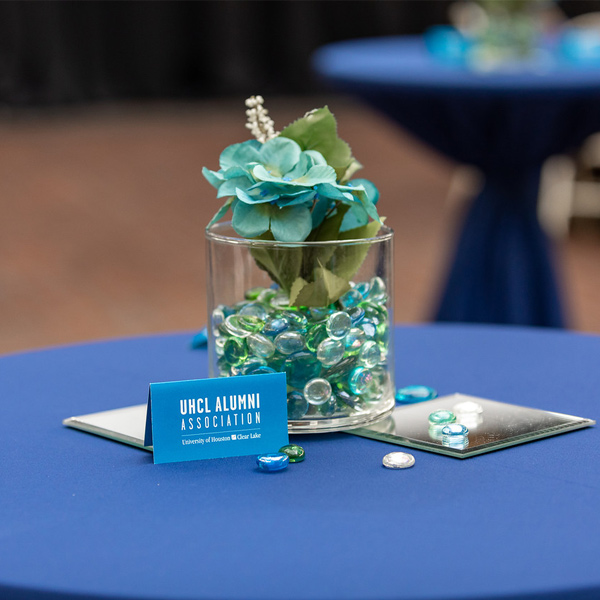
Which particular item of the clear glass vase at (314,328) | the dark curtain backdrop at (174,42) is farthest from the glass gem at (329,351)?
the dark curtain backdrop at (174,42)

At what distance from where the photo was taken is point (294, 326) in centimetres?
85

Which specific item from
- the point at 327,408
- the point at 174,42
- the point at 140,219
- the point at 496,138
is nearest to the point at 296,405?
the point at 327,408

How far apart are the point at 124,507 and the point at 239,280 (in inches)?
10.0

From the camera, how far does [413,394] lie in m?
0.97

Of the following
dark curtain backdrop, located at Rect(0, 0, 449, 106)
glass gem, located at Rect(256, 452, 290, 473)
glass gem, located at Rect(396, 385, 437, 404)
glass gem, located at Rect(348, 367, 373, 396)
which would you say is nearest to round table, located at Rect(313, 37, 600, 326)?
glass gem, located at Rect(396, 385, 437, 404)

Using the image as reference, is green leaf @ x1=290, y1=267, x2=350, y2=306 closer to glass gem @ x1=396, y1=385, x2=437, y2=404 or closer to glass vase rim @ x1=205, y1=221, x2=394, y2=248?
glass vase rim @ x1=205, y1=221, x2=394, y2=248

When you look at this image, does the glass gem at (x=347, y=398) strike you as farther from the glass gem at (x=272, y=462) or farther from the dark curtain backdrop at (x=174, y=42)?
the dark curtain backdrop at (x=174, y=42)

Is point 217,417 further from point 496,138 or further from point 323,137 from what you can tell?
point 496,138

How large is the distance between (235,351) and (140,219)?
413 cm

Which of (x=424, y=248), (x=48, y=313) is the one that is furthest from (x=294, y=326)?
(x=424, y=248)

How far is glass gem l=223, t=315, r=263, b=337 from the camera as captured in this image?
0.85 meters

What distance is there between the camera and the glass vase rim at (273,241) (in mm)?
847

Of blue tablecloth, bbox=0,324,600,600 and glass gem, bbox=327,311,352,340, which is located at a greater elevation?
glass gem, bbox=327,311,352,340

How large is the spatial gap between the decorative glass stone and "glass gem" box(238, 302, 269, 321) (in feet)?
0.27
